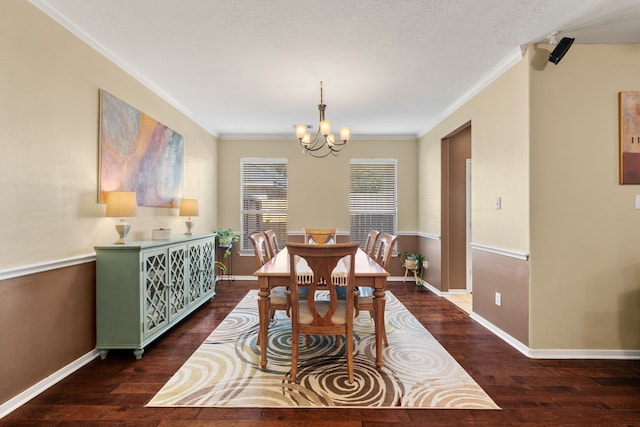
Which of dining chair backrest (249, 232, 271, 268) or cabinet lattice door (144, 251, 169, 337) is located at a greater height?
dining chair backrest (249, 232, 271, 268)

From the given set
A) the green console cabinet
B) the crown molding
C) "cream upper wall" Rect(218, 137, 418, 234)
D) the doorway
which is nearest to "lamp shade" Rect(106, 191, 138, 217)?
the green console cabinet

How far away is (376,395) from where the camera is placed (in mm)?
2078

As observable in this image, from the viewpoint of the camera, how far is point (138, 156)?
3.19 m

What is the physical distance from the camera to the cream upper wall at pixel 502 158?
276 cm

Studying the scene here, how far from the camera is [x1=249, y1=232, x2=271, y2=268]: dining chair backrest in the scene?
288cm

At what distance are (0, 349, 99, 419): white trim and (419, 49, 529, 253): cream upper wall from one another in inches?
145

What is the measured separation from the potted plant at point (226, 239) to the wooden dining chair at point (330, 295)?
3154mm

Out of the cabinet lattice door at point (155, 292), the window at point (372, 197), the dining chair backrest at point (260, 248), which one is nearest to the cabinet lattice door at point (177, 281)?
the cabinet lattice door at point (155, 292)

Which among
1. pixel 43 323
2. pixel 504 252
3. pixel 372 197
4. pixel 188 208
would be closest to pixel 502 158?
pixel 504 252

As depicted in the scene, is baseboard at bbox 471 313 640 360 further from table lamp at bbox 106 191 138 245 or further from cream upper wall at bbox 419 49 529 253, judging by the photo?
table lamp at bbox 106 191 138 245

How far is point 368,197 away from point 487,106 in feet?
8.73

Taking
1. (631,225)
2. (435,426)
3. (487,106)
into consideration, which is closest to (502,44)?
(487,106)

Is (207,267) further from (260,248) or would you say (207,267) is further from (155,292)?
(260,248)

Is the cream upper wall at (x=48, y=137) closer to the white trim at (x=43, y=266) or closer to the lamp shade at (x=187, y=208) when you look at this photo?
the white trim at (x=43, y=266)
